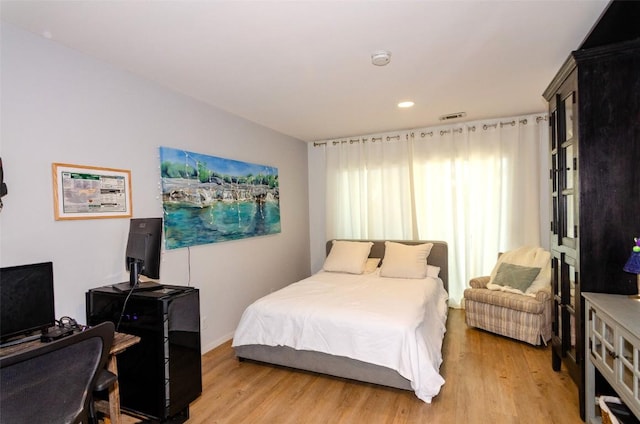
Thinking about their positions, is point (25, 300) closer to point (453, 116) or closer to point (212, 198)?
point (212, 198)

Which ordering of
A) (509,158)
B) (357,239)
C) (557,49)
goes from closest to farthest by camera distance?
(557,49), (509,158), (357,239)

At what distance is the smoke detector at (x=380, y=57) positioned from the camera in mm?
2285

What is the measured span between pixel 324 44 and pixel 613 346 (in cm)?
238

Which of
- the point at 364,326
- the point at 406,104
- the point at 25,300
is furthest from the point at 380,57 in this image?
the point at 25,300

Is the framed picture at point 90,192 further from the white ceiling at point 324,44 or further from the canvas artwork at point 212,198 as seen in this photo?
the white ceiling at point 324,44

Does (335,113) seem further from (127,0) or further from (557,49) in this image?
(127,0)

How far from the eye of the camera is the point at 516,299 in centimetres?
327

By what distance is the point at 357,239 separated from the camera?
4977 mm

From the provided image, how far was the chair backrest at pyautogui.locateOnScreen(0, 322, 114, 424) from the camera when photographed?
3.39 feet

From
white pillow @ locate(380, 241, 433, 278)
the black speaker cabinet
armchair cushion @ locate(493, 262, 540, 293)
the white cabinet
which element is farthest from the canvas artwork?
the white cabinet

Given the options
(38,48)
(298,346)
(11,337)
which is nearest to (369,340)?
(298,346)

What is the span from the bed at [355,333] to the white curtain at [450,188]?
124 centimetres

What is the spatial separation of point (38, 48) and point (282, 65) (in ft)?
4.90

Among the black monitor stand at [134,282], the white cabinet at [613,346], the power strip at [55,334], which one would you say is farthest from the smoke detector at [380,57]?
the power strip at [55,334]
